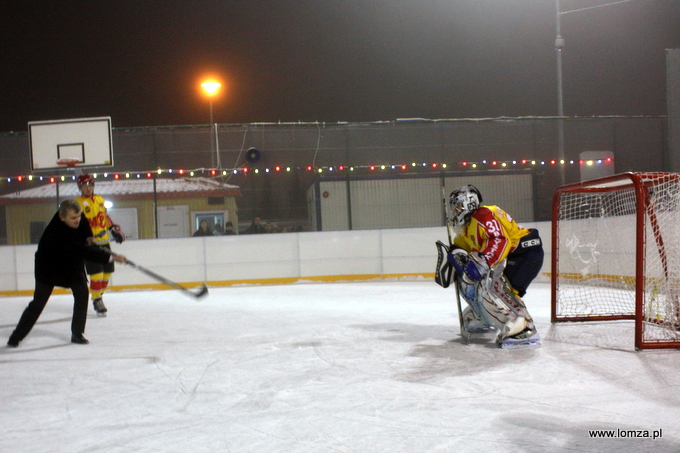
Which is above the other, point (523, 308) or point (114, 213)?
point (114, 213)

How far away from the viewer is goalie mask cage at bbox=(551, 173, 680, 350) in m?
4.08

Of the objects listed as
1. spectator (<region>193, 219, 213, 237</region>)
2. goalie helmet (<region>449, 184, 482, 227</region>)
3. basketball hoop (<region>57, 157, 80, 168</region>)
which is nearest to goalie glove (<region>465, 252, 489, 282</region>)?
goalie helmet (<region>449, 184, 482, 227</region>)

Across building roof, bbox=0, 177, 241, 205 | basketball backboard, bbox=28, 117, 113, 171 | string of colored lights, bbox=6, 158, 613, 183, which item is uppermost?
basketball backboard, bbox=28, 117, 113, 171

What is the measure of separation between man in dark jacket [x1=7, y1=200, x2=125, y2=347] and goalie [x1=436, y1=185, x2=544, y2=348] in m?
2.38

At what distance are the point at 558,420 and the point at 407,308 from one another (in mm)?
3696

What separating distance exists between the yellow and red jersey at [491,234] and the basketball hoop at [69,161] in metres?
6.95

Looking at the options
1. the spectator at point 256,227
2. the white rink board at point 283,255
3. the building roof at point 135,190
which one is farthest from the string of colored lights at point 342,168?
the white rink board at point 283,255

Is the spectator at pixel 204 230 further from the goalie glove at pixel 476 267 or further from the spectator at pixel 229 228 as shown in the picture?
the goalie glove at pixel 476 267

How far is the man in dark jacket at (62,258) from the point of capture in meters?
4.24

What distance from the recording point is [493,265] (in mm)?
3936

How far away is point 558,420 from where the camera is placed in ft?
8.20

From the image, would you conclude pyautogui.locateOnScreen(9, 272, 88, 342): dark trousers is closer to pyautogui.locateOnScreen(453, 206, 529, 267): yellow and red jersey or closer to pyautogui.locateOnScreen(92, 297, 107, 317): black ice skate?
pyautogui.locateOnScreen(92, 297, 107, 317): black ice skate

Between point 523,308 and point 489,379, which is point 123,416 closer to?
point 489,379

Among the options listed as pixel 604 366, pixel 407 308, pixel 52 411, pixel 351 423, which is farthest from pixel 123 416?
pixel 407 308
